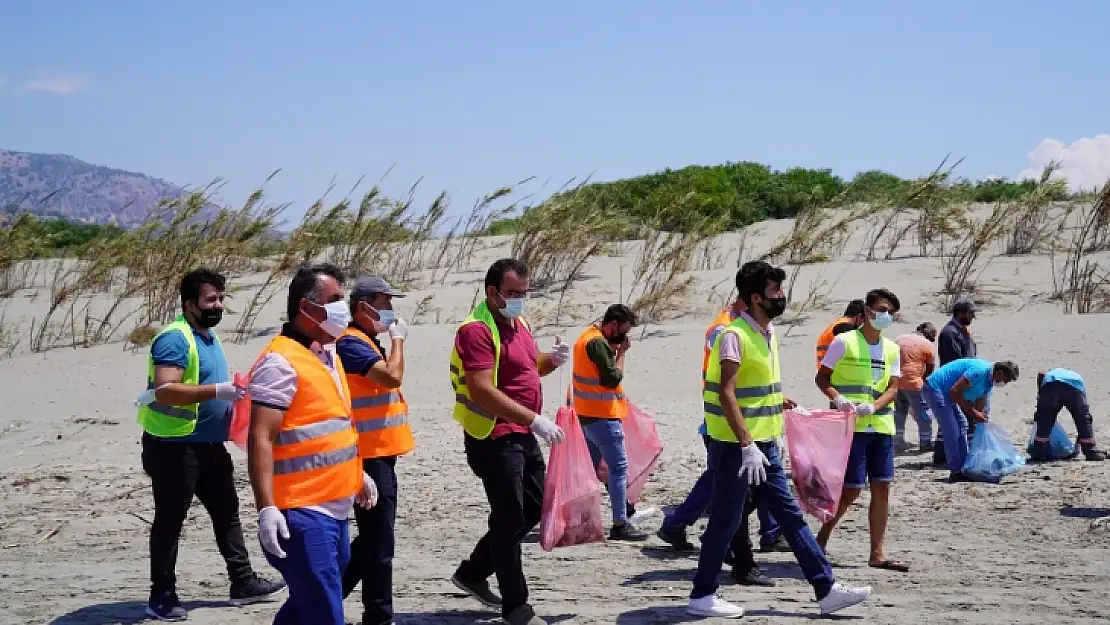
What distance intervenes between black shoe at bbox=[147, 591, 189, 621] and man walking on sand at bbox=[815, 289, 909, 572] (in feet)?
13.0

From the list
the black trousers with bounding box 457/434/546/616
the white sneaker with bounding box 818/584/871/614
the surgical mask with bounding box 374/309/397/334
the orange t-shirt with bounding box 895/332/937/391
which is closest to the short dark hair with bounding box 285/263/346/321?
the surgical mask with bounding box 374/309/397/334

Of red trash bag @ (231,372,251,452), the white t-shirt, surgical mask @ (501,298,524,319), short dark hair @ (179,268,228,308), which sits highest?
short dark hair @ (179,268,228,308)

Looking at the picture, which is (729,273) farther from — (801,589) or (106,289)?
(801,589)

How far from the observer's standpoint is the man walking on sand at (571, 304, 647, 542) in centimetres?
873

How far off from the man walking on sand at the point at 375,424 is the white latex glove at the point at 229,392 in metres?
0.79

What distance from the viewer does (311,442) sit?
4.72 m

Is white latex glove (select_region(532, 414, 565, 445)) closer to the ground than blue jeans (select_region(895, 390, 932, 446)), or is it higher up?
higher up

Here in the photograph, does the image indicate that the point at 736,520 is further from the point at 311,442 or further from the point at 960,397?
the point at 960,397

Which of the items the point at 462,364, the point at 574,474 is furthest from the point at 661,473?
the point at 462,364

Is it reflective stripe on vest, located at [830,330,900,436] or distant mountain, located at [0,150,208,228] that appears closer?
reflective stripe on vest, located at [830,330,900,436]

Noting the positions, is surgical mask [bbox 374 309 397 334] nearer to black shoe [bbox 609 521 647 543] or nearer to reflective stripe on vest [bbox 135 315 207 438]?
reflective stripe on vest [bbox 135 315 207 438]

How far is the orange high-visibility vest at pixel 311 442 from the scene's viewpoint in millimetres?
4676

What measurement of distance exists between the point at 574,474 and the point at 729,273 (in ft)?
A: 44.7

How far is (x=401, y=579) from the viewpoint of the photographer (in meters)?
7.66
